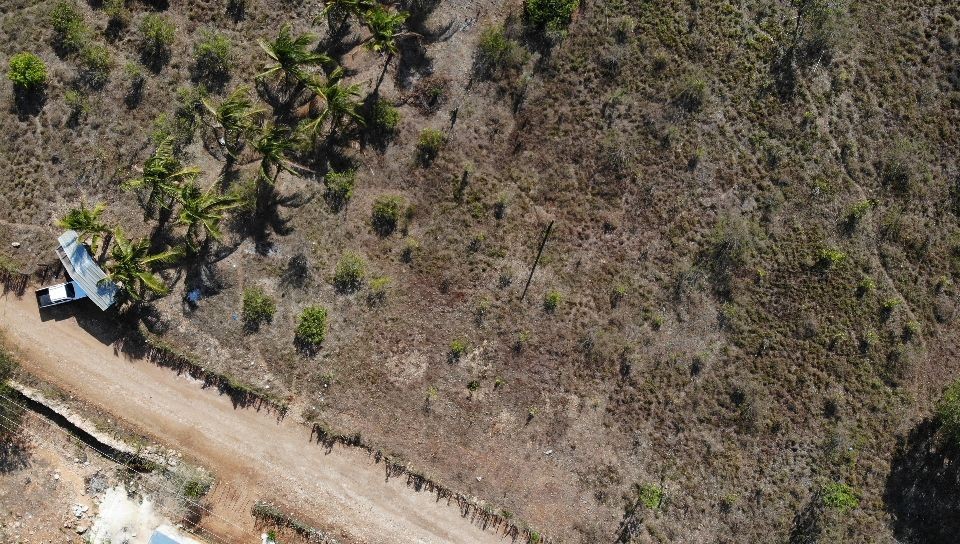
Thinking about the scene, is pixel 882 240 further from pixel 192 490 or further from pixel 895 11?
pixel 192 490

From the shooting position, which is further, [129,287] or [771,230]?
[771,230]

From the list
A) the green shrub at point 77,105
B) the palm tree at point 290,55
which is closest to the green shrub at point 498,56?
the palm tree at point 290,55

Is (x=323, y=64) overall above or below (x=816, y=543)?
above

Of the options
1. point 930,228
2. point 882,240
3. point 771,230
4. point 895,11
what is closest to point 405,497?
point 771,230

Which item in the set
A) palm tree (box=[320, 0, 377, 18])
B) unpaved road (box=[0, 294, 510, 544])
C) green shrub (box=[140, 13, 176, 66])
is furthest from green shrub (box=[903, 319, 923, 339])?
green shrub (box=[140, 13, 176, 66])

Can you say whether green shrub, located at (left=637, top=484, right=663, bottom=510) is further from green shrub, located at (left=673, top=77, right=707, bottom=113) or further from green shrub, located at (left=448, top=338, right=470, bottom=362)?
green shrub, located at (left=673, top=77, right=707, bottom=113)

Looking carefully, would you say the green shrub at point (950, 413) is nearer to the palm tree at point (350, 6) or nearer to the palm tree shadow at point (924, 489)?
the palm tree shadow at point (924, 489)

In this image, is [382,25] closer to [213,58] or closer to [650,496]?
[213,58]
